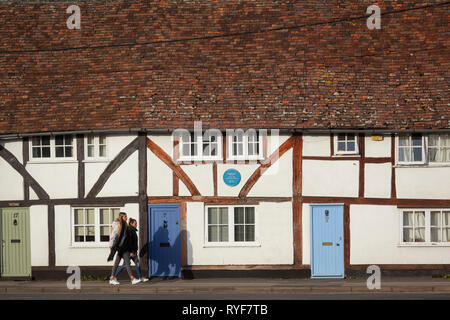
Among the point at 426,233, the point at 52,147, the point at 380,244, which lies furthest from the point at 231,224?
A: the point at 52,147

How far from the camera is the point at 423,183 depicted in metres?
20.0

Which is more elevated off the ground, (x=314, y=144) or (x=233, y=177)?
(x=314, y=144)

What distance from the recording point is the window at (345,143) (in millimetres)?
20141

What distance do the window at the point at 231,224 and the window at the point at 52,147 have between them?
4597mm

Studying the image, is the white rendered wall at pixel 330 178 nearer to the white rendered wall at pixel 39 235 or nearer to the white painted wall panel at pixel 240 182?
the white painted wall panel at pixel 240 182

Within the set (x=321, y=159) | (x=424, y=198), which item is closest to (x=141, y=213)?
(x=321, y=159)

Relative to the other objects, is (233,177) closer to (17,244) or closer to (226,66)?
(226,66)

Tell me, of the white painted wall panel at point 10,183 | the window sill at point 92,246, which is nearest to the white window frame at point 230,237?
the window sill at point 92,246

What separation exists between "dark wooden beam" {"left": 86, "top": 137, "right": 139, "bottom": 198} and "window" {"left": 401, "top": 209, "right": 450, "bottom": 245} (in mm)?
8145

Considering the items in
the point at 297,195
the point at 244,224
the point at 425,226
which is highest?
the point at 297,195

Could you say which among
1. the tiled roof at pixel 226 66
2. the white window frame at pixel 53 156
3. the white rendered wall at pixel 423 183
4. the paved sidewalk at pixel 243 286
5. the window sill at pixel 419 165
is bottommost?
the paved sidewalk at pixel 243 286

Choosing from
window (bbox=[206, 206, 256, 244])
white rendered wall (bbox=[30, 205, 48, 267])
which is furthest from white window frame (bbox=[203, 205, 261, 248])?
white rendered wall (bbox=[30, 205, 48, 267])

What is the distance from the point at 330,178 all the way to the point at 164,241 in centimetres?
522
